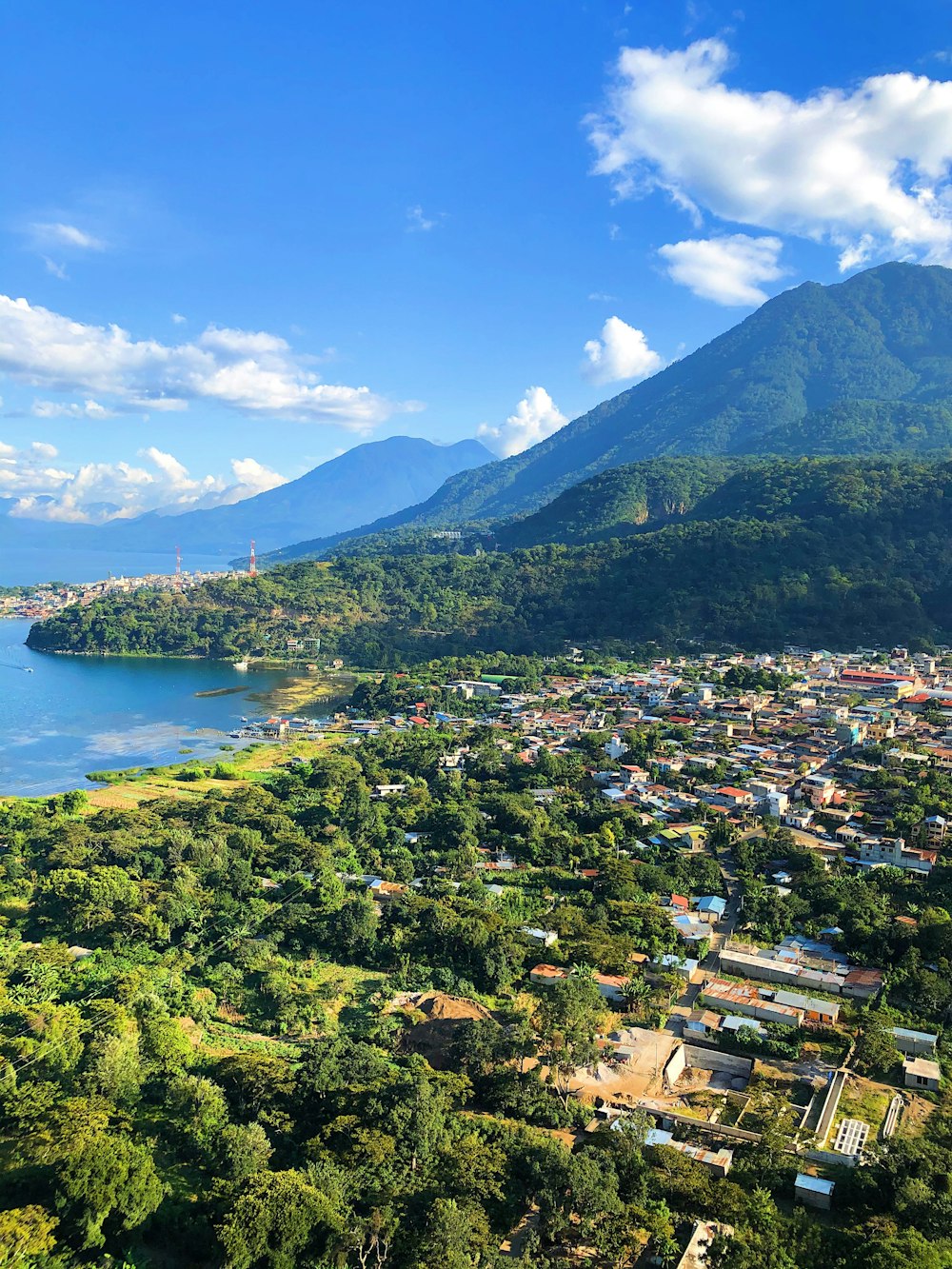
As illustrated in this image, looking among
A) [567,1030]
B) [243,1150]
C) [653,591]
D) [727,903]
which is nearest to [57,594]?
[653,591]

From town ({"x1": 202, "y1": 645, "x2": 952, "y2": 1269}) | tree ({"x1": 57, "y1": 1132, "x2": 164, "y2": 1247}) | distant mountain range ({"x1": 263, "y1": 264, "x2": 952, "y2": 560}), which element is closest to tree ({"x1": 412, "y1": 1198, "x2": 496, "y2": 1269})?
town ({"x1": 202, "y1": 645, "x2": 952, "y2": 1269})

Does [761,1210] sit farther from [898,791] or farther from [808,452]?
[808,452]

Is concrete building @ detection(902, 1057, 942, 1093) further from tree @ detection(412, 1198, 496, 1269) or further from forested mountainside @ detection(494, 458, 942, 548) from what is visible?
forested mountainside @ detection(494, 458, 942, 548)

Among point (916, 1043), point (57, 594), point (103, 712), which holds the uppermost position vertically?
point (57, 594)

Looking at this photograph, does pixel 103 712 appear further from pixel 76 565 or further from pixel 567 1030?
pixel 76 565

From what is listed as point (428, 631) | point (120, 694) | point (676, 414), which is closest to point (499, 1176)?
point (120, 694)
